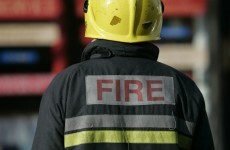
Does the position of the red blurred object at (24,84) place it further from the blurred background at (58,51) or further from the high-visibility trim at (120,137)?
the high-visibility trim at (120,137)

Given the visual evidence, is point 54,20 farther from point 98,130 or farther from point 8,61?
point 98,130

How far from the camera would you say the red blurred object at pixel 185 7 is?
9148mm

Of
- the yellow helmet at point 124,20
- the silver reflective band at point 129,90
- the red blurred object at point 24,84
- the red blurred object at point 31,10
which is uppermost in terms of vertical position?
the yellow helmet at point 124,20

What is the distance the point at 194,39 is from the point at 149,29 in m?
5.91

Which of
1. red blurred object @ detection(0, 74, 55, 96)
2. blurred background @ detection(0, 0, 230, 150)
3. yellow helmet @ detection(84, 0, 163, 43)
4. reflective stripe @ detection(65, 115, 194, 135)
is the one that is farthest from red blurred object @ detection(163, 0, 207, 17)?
reflective stripe @ detection(65, 115, 194, 135)

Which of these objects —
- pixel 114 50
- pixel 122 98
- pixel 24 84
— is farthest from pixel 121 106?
pixel 24 84

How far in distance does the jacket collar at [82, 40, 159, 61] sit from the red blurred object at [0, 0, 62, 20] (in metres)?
5.83

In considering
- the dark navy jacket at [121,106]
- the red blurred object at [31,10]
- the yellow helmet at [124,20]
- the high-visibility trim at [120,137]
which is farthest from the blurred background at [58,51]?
the high-visibility trim at [120,137]

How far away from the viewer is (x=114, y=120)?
10.1 ft

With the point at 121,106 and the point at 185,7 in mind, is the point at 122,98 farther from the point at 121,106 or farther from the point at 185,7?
the point at 185,7

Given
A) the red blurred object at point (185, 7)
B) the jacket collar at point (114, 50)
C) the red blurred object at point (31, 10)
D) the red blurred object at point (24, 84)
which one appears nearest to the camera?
the jacket collar at point (114, 50)

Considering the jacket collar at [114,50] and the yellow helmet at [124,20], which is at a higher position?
the yellow helmet at [124,20]

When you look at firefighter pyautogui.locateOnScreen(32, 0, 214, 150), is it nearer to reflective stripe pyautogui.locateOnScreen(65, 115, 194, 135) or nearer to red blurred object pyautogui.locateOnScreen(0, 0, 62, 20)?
reflective stripe pyautogui.locateOnScreen(65, 115, 194, 135)

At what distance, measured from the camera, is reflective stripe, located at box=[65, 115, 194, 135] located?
10.1 feet
